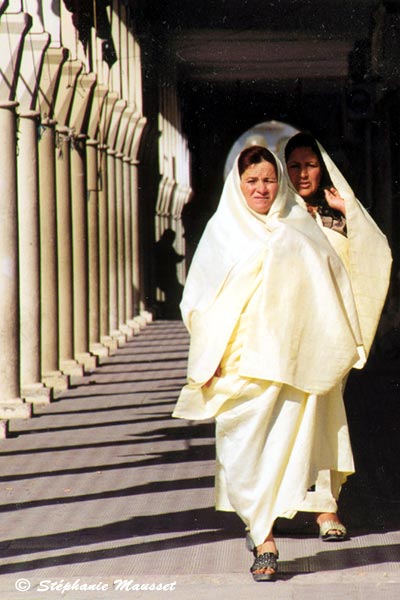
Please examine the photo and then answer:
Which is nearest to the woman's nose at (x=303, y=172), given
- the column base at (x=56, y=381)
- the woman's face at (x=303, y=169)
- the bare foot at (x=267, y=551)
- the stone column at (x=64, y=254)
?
the woman's face at (x=303, y=169)

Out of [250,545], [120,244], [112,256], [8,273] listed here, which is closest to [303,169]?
[250,545]

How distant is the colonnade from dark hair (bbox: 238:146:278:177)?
5.52 metres

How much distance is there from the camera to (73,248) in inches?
743

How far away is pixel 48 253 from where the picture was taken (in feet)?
52.3

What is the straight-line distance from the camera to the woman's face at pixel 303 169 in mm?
7492

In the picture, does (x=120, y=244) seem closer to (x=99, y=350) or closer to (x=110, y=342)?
(x=110, y=342)

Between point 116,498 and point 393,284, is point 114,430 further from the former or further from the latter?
point 393,284

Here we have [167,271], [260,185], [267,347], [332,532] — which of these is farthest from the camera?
[167,271]

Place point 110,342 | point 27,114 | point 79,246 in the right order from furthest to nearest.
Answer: point 110,342 → point 79,246 → point 27,114

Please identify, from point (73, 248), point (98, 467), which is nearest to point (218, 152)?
point (73, 248)

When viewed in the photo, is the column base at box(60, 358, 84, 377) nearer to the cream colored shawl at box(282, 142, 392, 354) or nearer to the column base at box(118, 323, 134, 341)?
the column base at box(118, 323, 134, 341)

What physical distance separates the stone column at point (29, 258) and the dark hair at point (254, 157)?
7712mm

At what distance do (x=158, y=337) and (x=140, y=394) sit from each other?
36.2 ft

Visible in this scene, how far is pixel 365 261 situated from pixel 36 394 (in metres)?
7.51
